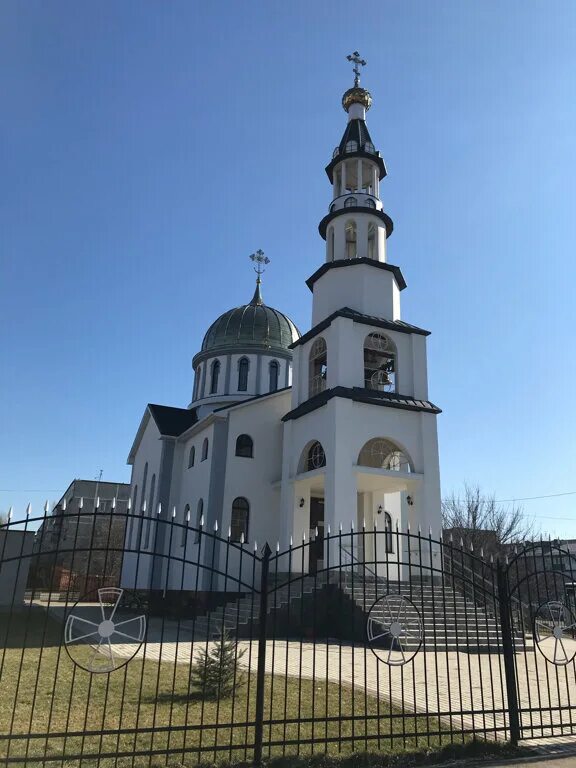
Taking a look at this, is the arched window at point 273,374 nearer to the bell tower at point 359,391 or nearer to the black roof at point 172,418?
the black roof at point 172,418

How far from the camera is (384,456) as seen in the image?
67.5 ft

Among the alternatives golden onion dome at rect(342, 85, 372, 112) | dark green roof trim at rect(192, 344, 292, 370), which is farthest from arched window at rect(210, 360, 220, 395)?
golden onion dome at rect(342, 85, 372, 112)

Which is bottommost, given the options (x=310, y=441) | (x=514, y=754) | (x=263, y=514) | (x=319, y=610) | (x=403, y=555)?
(x=514, y=754)

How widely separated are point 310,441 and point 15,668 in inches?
452

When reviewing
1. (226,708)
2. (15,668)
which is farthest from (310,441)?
(226,708)

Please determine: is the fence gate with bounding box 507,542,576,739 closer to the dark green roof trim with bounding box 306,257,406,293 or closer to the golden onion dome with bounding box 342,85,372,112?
the dark green roof trim with bounding box 306,257,406,293

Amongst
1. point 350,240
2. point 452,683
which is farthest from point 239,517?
point 452,683

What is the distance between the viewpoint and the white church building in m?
19.0

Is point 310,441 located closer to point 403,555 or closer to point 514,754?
point 403,555

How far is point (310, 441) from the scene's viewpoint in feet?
66.2

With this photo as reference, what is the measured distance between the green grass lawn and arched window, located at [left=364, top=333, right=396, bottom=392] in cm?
1297

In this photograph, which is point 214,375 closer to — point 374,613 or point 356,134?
point 356,134

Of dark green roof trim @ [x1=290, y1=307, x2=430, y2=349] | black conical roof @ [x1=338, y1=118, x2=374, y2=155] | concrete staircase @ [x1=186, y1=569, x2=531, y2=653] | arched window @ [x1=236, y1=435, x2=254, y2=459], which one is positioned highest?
black conical roof @ [x1=338, y1=118, x2=374, y2=155]

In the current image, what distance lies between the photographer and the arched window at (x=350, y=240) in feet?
77.6
